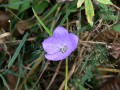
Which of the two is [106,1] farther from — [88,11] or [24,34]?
[24,34]

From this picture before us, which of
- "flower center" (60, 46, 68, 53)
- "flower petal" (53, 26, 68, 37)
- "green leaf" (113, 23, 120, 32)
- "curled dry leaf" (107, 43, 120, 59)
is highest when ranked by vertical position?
"flower petal" (53, 26, 68, 37)

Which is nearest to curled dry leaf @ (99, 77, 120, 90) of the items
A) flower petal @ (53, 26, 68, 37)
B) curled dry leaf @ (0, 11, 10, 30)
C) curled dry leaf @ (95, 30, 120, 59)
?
curled dry leaf @ (95, 30, 120, 59)

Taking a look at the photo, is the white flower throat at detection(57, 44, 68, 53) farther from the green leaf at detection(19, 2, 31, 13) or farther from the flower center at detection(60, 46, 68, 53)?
the green leaf at detection(19, 2, 31, 13)

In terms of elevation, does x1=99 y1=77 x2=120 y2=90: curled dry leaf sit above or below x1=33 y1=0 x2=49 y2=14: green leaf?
below

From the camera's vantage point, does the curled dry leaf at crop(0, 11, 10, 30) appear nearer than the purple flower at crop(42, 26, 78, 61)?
No

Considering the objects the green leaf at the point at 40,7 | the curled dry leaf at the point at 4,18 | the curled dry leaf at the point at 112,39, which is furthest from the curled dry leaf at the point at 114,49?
the curled dry leaf at the point at 4,18

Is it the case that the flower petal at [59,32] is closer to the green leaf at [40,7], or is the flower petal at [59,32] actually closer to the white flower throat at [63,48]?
the white flower throat at [63,48]

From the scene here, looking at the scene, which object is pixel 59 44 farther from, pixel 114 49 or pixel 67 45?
pixel 114 49
